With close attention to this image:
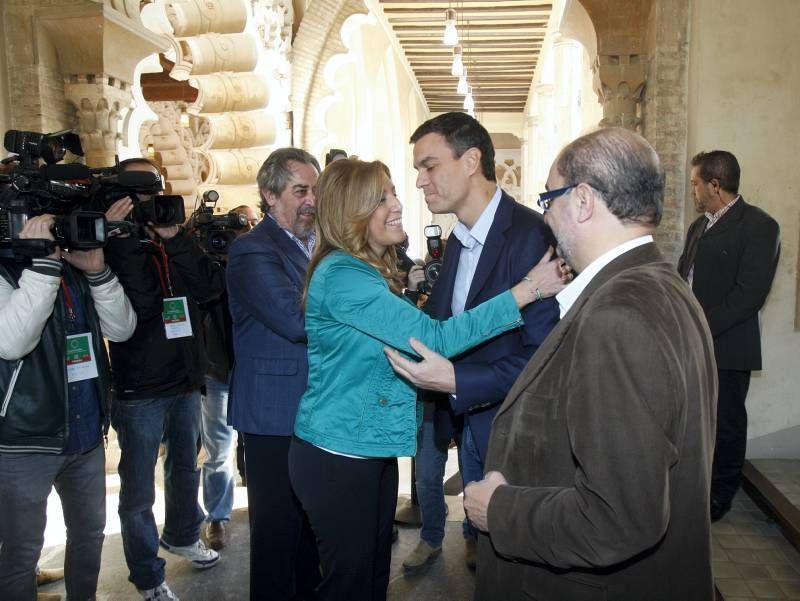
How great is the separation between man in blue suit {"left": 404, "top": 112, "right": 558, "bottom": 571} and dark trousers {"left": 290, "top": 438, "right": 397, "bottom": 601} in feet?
1.12

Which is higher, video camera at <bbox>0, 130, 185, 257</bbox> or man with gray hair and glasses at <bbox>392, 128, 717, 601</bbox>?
video camera at <bbox>0, 130, 185, 257</bbox>

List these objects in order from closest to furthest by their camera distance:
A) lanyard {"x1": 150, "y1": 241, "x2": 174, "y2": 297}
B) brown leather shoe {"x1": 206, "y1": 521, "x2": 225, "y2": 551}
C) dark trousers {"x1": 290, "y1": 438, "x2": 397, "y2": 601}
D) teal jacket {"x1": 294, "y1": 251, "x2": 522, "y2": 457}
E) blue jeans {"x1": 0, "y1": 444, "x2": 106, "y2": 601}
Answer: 1. teal jacket {"x1": 294, "y1": 251, "x2": 522, "y2": 457}
2. dark trousers {"x1": 290, "y1": 438, "x2": 397, "y2": 601}
3. blue jeans {"x1": 0, "y1": 444, "x2": 106, "y2": 601}
4. lanyard {"x1": 150, "y1": 241, "x2": 174, "y2": 297}
5. brown leather shoe {"x1": 206, "y1": 521, "x2": 225, "y2": 551}

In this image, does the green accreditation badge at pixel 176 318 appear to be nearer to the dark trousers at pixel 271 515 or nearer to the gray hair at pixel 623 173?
the dark trousers at pixel 271 515

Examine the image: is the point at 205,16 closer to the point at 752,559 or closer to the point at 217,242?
the point at 217,242

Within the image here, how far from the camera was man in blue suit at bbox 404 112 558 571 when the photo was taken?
2.01 m

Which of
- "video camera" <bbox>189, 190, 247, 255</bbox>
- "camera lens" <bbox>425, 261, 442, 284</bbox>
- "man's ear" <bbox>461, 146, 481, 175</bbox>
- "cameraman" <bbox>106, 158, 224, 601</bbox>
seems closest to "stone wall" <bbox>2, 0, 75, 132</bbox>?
"video camera" <bbox>189, 190, 247, 255</bbox>

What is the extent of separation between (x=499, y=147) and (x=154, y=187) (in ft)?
100

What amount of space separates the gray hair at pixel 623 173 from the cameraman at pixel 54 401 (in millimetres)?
1761

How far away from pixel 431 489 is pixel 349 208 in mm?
1982

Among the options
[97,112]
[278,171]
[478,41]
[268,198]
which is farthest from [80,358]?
[478,41]

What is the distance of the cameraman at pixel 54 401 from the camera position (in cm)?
229

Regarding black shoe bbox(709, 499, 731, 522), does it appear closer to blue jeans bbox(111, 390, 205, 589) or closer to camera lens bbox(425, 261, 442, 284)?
camera lens bbox(425, 261, 442, 284)

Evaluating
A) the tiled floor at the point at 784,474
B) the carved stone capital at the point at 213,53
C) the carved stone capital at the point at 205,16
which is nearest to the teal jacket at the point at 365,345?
the tiled floor at the point at 784,474

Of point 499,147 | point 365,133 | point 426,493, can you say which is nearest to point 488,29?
point 365,133
